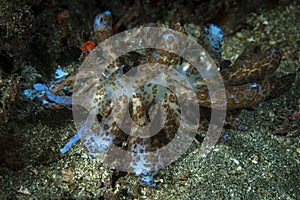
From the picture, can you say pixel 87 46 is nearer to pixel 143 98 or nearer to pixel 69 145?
pixel 143 98

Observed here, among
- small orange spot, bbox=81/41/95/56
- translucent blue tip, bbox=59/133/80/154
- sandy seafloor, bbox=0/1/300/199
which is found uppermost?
small orange spot, bbox=81/41/95/56

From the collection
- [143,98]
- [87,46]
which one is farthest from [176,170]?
[87,46]

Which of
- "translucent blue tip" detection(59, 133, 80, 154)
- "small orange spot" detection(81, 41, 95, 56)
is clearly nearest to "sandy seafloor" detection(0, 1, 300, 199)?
"translucent blue tip" detection(59, 133, 80, 154)

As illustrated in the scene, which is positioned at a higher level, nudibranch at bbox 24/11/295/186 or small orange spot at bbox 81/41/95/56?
small orange spot at bbox 81/41/95/56

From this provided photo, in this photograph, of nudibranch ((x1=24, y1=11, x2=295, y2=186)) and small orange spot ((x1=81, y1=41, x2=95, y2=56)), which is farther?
small orange spot ((x1=81, y1=41, x2=95, y2=56))

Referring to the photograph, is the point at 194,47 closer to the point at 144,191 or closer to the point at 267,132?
the point at 267,132

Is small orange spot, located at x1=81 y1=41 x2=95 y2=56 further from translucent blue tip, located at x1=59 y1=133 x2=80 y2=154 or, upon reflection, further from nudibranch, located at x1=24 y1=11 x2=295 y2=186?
translucent blue tip, located at x1=59 y1=133 x2=80 y2=154
